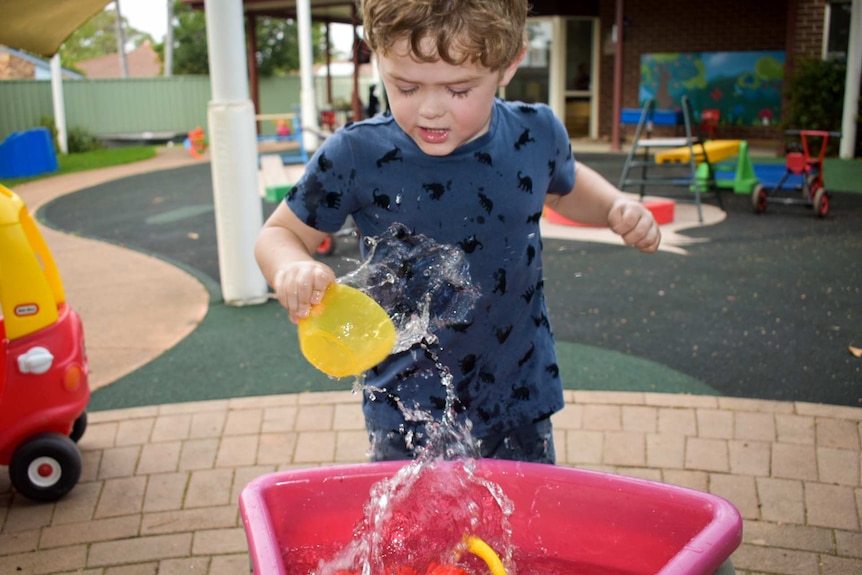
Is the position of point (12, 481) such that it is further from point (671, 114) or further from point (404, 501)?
point (671, 114)

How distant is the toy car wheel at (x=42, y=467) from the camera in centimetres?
298

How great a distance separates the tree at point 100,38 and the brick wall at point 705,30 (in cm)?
5006

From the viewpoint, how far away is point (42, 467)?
9.79ft

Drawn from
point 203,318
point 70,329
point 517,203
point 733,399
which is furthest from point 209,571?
point 203,318

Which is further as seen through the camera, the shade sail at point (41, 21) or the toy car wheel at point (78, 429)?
the toy car wheel at point (78, 429)

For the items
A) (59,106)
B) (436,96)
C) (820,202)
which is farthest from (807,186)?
(59,106)

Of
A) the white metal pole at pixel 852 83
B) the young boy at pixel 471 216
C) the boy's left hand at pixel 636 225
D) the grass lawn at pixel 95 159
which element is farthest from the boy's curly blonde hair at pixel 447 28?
the grass lawn at pixel 95 159

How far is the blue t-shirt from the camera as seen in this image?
1.87 m

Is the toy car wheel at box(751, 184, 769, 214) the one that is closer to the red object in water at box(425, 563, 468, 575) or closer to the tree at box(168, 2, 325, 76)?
the red object in water at box(425, 563, 468, 575)

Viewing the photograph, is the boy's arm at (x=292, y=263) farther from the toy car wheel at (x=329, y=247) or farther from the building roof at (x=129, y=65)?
the building roof at (x=129, y=65)

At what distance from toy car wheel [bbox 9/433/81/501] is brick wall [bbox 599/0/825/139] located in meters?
14.4

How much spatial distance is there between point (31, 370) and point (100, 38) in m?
67.8

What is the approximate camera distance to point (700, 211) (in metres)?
8.14

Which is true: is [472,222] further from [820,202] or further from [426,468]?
[820,202]
